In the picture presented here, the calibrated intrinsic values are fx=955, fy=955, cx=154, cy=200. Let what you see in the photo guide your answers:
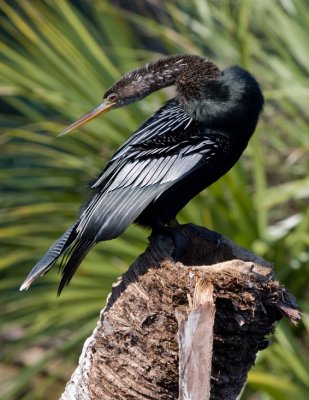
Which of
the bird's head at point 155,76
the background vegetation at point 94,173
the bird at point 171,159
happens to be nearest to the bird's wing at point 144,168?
the bird at point 171,159

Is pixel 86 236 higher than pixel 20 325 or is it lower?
higher

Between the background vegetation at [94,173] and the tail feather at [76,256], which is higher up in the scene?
the tail feather at [76,256]

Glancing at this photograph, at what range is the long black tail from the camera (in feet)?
9.84

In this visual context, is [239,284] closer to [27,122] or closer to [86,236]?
[86,236]

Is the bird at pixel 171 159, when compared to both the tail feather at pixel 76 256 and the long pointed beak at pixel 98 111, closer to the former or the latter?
the tail feather at pixel 76 256

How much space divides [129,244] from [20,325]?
71cm

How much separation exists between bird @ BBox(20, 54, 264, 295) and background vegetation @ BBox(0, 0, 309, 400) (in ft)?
3.48

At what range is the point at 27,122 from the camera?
4.97 metres

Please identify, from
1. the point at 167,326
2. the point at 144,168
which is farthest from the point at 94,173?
the point at 167,326

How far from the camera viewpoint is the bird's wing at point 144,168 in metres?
3.02

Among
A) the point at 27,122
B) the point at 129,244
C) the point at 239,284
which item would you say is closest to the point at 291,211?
the point at 129,244

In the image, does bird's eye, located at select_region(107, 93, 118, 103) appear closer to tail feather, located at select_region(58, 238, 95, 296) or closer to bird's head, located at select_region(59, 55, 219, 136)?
bird's head, located at select_region(59, 55, 219, 136)

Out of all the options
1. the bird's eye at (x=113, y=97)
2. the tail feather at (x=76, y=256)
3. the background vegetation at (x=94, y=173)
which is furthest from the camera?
the background vegetation at (x=94, y=173)

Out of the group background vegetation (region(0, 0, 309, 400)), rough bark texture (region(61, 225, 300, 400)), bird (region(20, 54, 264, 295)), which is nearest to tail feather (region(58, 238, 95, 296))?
bird (region(20, 54, 264, 295))
